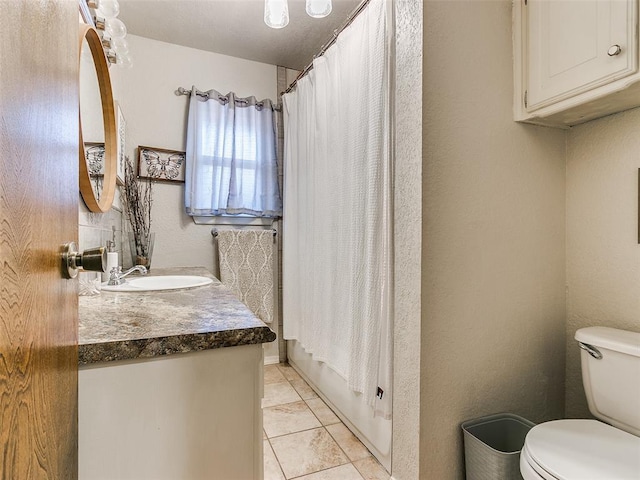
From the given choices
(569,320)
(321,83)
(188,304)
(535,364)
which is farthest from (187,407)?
(321,83)

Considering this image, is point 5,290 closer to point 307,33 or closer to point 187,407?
point 187,407

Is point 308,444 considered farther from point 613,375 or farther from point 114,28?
point 114,28

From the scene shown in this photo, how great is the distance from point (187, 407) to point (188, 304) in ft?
1.15

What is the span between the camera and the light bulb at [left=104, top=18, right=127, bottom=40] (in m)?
1.47

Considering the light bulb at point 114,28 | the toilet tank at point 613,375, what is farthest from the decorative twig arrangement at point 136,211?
the toilet tank at point 613,375

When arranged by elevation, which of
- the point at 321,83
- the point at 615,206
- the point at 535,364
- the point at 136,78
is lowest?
the point at 535,364

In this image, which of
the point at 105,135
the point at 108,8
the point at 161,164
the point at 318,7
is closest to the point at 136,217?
the point at 161,164

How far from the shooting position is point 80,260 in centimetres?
60

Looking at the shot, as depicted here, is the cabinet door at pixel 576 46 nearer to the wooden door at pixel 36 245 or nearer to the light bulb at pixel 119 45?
the wooden door at pixel 36 245

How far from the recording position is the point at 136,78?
242 centimetres

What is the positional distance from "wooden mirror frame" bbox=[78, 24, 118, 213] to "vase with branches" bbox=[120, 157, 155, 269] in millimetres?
765

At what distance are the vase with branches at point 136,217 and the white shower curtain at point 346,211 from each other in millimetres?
1020

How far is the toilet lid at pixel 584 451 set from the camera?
881 millimetres

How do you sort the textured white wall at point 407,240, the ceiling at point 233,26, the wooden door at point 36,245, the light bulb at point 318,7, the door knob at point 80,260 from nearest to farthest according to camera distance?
the wooden door at point 36,245, the door knob at point 80,260, the textured white wall at point 407,240, the light bulb at point 318,7, the ceiling at point 233,26
